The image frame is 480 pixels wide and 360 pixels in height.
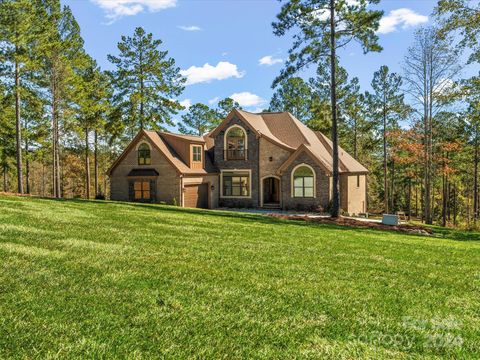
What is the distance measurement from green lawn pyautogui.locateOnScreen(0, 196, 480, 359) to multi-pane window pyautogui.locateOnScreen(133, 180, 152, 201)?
1746 centimetres

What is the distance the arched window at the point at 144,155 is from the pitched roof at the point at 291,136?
573 centimetres

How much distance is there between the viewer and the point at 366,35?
18156 mm

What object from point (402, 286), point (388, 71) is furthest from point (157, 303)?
point (388, 71)

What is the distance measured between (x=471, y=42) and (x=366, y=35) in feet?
15.6

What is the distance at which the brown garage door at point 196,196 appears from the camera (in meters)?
26.5

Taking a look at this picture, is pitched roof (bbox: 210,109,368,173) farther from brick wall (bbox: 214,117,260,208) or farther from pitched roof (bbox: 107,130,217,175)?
pitched roof (bbox: 107,130,217,175)

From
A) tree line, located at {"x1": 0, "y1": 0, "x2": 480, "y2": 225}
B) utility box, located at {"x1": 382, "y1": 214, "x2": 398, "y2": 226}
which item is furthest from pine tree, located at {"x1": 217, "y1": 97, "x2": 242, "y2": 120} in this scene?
utility box, located at {"x1": 382, "y1": 214, "x2": 398, "y2": 226}

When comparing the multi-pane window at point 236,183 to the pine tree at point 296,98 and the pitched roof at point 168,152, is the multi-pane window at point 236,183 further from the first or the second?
the pine tree at point 296,98

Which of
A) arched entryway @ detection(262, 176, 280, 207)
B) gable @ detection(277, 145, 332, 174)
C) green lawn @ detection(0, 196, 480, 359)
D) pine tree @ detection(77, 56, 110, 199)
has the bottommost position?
green lawn @ detection(0, 196, 480, 359)

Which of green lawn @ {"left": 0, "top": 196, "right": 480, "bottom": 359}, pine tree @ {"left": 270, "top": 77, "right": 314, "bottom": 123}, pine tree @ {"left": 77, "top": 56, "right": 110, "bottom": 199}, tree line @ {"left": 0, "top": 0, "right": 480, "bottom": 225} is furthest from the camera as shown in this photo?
pine tree @ {"left": 270, "top": 77, "right": 314, "bottom": 123}

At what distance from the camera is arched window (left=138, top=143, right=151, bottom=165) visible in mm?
27016

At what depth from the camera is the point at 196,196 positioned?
89.6 feet

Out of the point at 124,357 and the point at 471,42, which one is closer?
the point at 124,357

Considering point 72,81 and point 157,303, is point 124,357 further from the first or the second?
point 72,81
